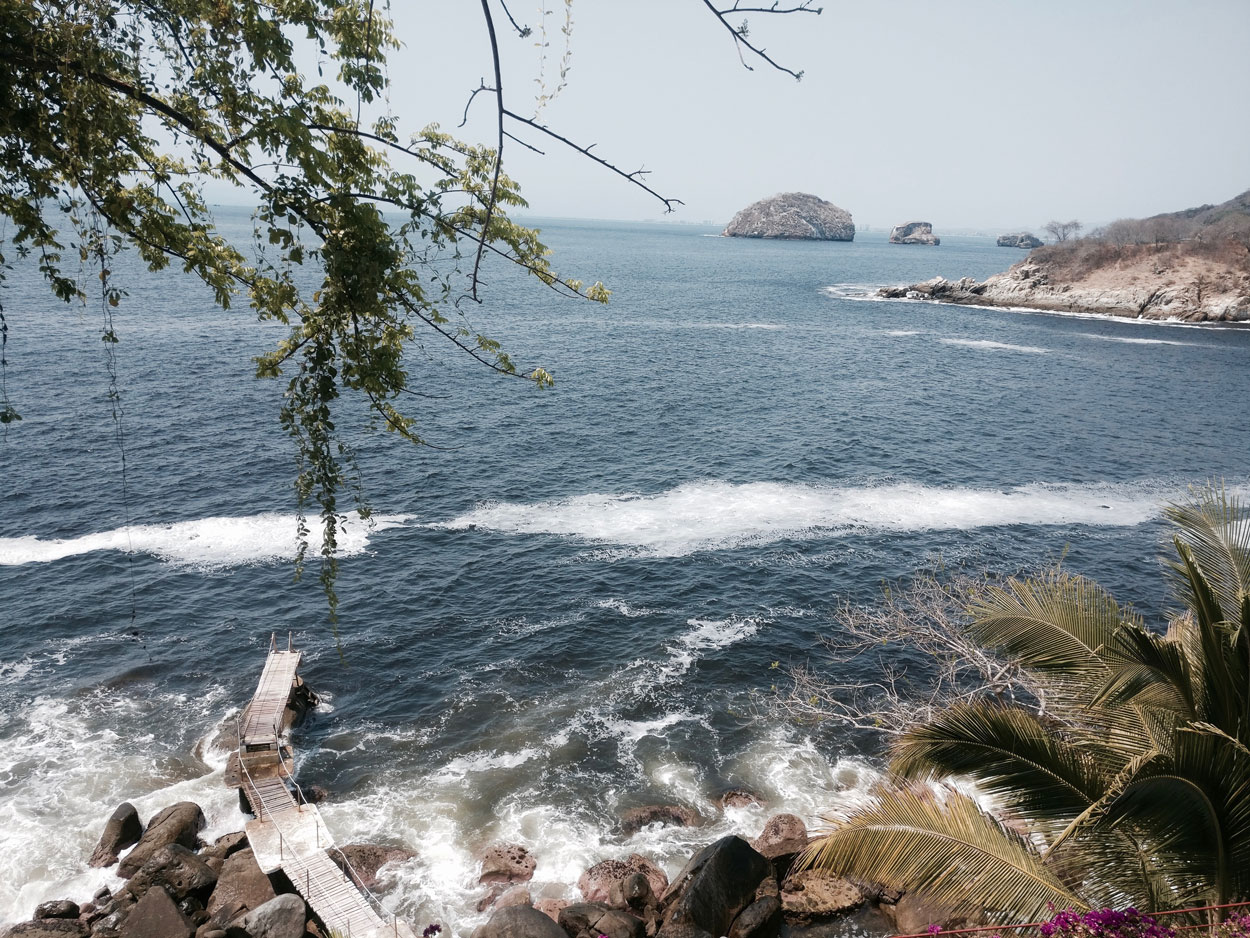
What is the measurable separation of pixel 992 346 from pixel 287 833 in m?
84.8

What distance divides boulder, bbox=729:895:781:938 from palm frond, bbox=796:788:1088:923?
9743 millimetres

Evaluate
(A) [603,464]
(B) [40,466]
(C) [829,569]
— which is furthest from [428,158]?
(B) [40,466]

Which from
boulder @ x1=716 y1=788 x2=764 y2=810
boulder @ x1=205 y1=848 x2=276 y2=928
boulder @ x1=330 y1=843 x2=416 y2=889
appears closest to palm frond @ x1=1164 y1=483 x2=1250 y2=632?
boulder @ x1=716 y1=788 x2=764 y2=810

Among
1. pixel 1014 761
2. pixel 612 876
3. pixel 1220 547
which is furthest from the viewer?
pixel 612 876

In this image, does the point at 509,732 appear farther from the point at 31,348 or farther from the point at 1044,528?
the point at 31,348

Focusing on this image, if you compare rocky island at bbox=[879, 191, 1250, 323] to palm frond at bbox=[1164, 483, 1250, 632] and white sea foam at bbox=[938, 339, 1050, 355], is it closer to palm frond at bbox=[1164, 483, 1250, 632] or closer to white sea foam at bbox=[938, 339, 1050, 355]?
white sea foam at bbox=[938, 339, 1050, 355]

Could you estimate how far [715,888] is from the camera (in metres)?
17.9

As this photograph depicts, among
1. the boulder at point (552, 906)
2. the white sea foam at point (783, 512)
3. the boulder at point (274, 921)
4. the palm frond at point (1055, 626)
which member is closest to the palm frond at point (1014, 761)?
the palm frond at point (1055, 626)

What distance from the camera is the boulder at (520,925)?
16594 millimetres

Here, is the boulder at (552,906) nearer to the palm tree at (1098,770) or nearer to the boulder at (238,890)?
the boulder at (238,890)

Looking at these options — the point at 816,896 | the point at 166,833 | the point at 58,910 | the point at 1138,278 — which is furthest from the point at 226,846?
the point at 1138,278

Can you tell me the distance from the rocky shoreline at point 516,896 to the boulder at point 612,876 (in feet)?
0.10

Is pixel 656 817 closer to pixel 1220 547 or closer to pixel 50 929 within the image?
pixel 50 929

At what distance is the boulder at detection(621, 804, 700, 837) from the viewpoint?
2147 centimetres
